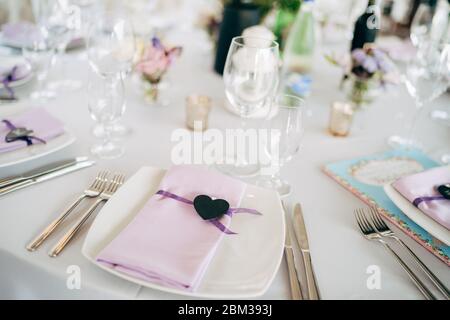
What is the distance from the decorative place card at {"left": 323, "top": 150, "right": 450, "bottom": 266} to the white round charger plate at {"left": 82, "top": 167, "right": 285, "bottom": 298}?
0.25m

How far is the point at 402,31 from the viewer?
290cm

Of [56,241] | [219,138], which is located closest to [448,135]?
[219,138]

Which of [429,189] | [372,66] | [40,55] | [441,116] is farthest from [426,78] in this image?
[40,55]

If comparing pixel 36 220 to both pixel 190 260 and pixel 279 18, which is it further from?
pixel 279 18

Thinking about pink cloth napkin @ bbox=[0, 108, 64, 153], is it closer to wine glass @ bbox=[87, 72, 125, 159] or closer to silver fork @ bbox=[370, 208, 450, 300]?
wine glass @ bbox=[87, 72, 125, 159]

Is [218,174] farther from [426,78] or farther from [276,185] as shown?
[426,78]

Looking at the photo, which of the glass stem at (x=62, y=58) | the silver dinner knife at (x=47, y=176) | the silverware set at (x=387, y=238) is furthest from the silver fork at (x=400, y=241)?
the glass stem at (x=62, y=58)

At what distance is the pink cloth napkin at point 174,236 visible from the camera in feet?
1.89

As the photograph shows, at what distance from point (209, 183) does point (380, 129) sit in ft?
2.38

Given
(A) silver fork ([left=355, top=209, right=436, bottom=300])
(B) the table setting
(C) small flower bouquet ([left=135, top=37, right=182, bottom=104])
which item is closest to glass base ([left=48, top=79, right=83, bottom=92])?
(B) the table setting

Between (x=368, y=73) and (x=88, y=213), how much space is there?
39.6 inches

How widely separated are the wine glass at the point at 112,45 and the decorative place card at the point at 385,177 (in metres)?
→ 0.62

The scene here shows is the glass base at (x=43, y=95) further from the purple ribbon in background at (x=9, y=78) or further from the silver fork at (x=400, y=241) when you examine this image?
the silver fork at (x=400, y=241)

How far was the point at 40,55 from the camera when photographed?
1.29 metres
